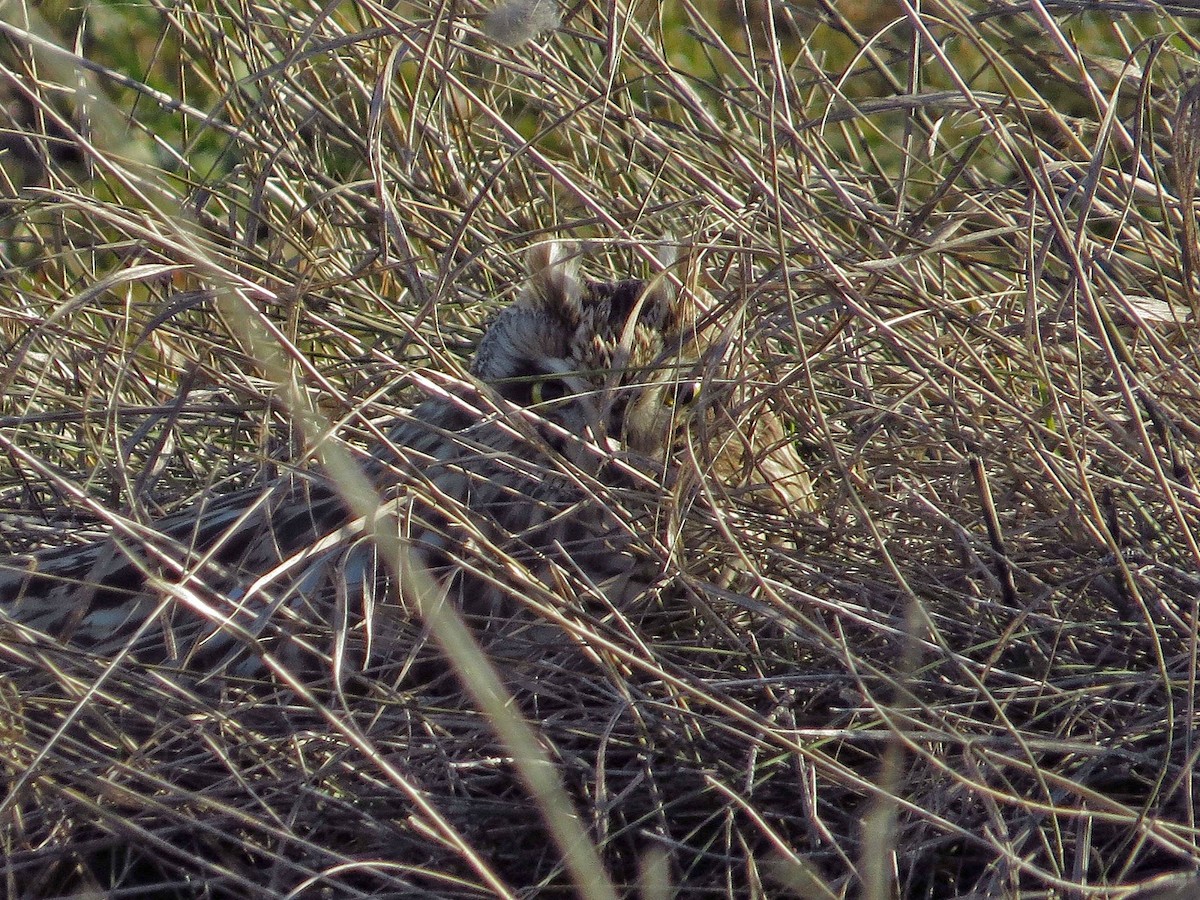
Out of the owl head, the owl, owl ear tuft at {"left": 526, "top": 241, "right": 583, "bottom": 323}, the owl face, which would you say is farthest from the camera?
owl ear tuft at {"left": 526, "top": 241, "right": 583, "bottom": 323}

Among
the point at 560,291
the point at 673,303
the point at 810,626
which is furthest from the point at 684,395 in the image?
the point at 810,626

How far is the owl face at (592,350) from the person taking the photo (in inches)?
81.9

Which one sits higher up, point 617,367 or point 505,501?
point 617,367

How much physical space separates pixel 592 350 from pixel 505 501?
0.90ft

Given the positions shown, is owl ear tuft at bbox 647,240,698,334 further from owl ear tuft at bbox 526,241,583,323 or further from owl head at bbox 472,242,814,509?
owl ear tuft at bbox 526,241,583,323

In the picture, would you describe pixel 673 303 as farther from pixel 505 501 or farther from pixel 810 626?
pixel 810 626

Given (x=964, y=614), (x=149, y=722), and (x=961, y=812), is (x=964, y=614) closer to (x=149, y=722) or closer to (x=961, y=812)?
(x=961, y=812)

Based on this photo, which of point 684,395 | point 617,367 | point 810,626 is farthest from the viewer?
point 684,395

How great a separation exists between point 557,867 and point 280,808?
0.37 meters

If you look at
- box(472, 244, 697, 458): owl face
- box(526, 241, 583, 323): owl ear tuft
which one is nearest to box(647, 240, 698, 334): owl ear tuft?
box(472, 244, 697, 458): owl face

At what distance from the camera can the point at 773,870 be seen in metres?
1.53

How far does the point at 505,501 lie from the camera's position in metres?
2.21

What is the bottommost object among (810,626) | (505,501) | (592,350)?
(505,501)

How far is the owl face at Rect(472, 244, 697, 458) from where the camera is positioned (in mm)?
2080
